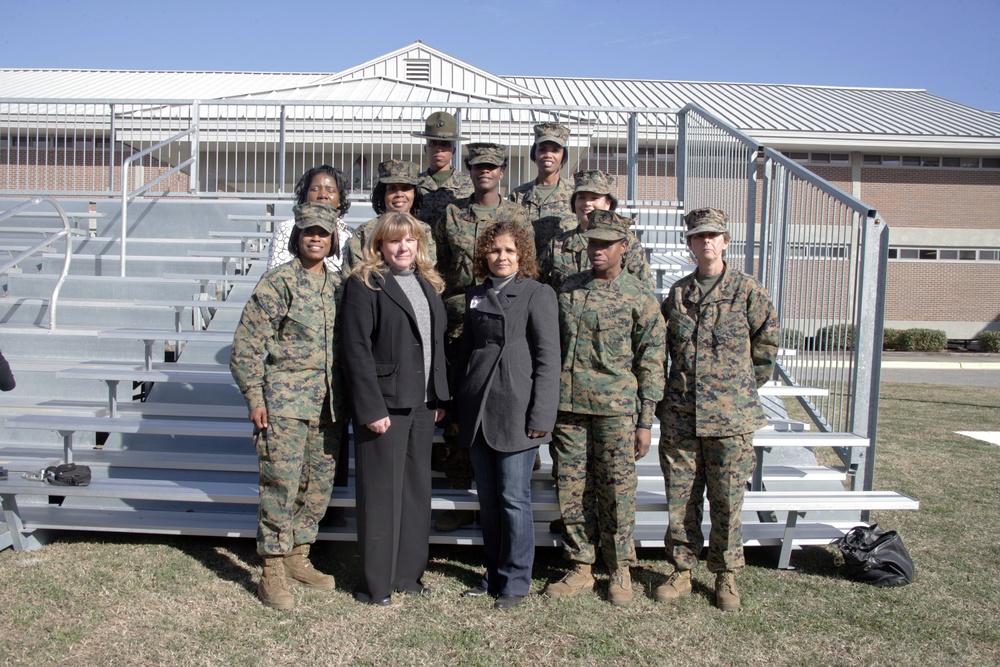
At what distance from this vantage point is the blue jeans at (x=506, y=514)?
3795 mm

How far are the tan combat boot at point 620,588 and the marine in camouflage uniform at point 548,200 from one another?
176cm

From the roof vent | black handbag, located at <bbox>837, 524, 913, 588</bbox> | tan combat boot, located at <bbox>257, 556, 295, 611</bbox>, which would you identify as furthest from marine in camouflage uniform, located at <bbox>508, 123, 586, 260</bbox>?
the roof vent

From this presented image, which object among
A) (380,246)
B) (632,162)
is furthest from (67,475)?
(632,162)

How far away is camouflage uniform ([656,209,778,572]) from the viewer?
3799 millimetres

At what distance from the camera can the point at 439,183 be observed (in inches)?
203

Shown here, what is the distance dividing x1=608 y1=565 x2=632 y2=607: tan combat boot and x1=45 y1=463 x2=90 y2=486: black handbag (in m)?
2.86

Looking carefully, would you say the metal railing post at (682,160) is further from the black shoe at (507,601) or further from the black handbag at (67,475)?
the black handbag at (67,475)

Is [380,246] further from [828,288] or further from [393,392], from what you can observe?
[828,288]

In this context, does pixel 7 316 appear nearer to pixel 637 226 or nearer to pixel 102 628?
pixel 102 628

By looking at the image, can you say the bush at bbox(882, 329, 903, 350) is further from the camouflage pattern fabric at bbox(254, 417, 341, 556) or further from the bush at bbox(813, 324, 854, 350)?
the camouflage pattern fabric at bbox(254, 417, 341, 556)

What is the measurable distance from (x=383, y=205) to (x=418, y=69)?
589 inches

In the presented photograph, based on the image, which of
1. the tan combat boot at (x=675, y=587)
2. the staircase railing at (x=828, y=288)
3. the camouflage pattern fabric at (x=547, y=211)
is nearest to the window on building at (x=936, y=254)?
the staircase railing at (x=828, y=288)

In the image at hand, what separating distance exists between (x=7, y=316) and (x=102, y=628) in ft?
14.1

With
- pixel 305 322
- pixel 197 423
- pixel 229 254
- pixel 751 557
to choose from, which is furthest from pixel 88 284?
pixel 751 557
